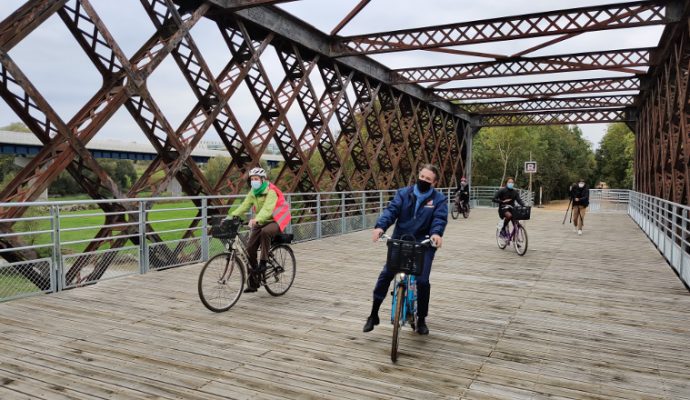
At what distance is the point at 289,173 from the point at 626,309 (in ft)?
34.8

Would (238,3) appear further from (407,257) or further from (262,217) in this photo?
(407,257)

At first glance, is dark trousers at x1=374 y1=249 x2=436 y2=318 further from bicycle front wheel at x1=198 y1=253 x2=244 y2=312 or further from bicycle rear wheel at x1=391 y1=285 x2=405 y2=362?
bicycle front wheel at x1=198 y1=253 x2=244 y2=312

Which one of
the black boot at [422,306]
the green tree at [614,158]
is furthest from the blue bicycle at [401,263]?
the green tree at [614,158]

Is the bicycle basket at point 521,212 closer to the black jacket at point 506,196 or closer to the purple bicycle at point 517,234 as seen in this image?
the purple bicycle at point 517,234

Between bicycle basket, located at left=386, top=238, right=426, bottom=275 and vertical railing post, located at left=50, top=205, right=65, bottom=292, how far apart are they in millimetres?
4678

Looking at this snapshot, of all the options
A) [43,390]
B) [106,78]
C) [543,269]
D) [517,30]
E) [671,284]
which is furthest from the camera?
[517,30]

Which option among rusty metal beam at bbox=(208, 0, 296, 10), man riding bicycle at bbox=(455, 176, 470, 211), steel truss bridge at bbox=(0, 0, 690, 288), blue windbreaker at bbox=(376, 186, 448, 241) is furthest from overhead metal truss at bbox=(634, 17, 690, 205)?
rusty metal beam at bbox=(208, 0, 296, 10)

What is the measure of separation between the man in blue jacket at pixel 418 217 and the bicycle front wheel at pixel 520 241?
20.9 ft

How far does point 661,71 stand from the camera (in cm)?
1684

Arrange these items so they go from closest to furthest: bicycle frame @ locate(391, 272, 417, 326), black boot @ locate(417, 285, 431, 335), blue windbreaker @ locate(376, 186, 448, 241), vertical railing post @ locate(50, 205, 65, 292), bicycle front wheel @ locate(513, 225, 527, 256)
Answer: bicycle frame @ locate(391, 272, 417, 326) → blue windbreaker @ locate(376, 186, 448, 241) → black boot @ locate(417, 285, 431, 335) → vertical railing post @ locate(50, 205, 65, 292) → bicycle front wheel @ locate(513, 225, 527, 256)

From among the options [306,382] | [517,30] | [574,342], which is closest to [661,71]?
[517,30]

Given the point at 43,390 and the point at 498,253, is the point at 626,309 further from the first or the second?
the point at 43,390

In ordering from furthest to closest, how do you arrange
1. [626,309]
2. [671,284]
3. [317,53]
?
[317,53] < [671,284] < [626,309]

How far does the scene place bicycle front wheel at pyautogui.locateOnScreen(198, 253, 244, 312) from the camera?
5660mm
